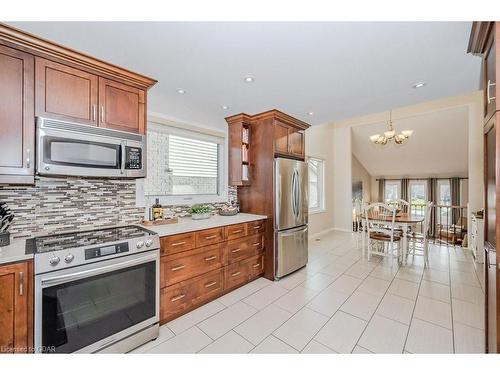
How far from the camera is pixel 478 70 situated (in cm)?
199

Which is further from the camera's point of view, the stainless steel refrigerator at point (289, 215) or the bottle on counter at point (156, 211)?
the stainless steel refrigerator at point (289, 215)

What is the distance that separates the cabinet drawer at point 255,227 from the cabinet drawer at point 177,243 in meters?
0.85

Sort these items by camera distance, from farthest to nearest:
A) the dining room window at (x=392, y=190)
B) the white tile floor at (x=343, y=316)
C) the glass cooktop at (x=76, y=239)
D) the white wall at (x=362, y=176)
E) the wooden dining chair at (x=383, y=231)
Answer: the dining room window at (x=392, y=190) < the white wall at (x=362, y=176) < the wooden dining chair at (x=383, y=231) < the white tile floor at (x=343, y=316) < the glass cooktop at (x=76, y=239)

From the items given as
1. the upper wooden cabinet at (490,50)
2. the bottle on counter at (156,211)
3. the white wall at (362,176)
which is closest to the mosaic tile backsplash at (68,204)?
the bottle on counter at (156,211)

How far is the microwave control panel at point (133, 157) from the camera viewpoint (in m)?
2.03

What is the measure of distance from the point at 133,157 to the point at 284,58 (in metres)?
1.62

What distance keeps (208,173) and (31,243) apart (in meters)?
2.15

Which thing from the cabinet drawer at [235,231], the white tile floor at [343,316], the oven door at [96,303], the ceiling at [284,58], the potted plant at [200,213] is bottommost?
the white tile floor at [343,316]

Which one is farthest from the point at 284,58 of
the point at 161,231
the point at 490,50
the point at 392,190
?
the point at 392,190

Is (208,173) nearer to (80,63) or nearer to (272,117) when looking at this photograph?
(272,117)

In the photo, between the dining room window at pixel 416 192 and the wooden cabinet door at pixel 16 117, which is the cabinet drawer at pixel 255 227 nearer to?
the wooden cabinet door at pixel 16 117

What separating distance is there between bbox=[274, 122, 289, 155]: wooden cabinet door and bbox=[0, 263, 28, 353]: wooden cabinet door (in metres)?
2.67
